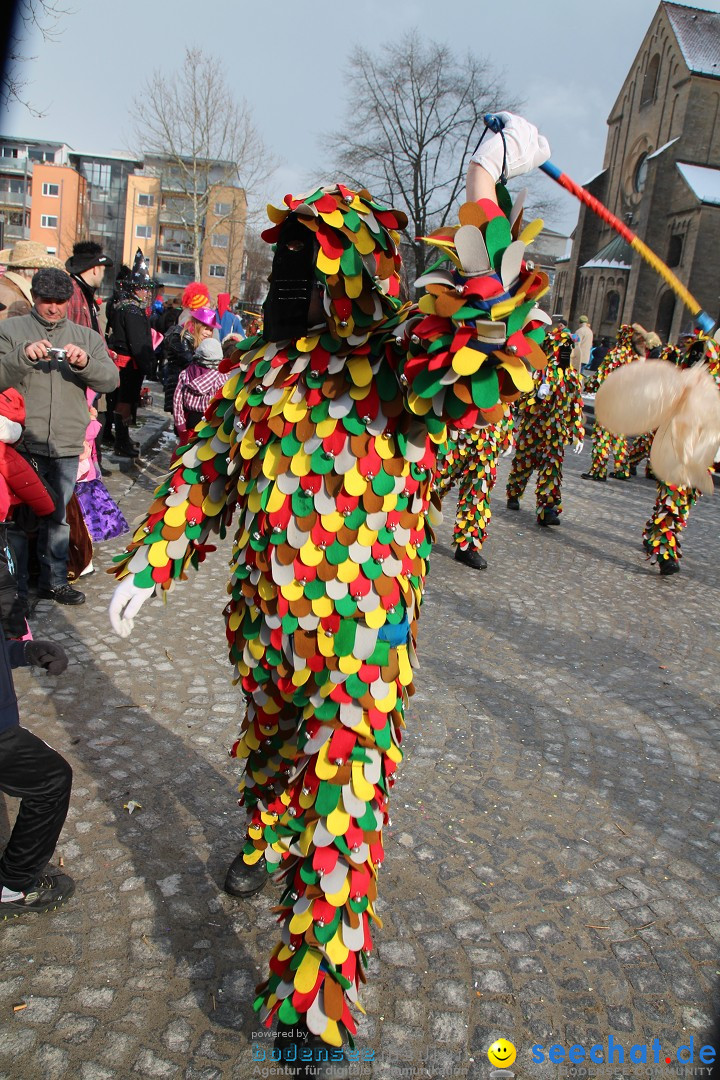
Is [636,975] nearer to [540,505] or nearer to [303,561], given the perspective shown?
[303,561]

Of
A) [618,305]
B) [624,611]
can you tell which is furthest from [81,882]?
[618,305]

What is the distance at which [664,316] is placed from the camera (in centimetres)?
3641

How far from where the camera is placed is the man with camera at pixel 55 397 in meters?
4.43

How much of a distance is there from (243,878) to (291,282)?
1.88 m

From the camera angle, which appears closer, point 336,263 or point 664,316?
point 336,263

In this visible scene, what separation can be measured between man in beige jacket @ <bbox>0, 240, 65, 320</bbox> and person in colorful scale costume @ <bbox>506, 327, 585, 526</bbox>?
4739 millimetres

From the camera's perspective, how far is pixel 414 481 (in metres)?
2.02

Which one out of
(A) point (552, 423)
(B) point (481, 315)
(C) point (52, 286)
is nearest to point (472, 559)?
(A) point (552, 423)

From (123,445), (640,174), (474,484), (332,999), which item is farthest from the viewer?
(640,174)

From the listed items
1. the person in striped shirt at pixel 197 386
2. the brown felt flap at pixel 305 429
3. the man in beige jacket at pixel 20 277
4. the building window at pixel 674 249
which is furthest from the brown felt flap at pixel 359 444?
the building window at pixel 674 249

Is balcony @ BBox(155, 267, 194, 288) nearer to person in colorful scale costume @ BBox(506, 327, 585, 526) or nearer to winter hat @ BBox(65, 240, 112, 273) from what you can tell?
person in colorful scale costume @ BBox(506, 327, 585, 526)

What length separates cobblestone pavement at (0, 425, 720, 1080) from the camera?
2094mm

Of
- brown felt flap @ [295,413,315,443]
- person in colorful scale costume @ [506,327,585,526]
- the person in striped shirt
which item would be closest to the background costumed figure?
brown felt flap @ [295,413,315,443]

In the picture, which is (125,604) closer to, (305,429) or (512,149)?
(305,429)
